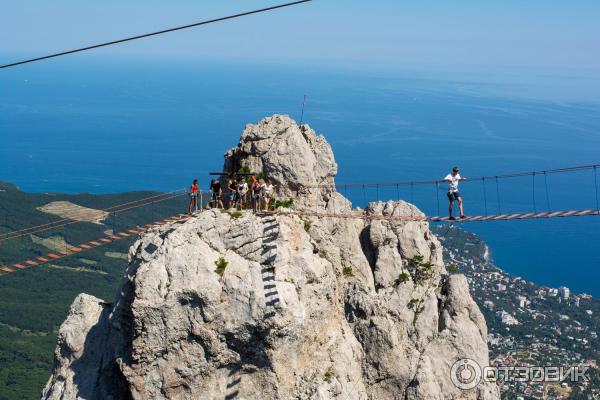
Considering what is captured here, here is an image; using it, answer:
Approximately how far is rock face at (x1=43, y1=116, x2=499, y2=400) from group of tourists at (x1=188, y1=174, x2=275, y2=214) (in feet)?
3.14

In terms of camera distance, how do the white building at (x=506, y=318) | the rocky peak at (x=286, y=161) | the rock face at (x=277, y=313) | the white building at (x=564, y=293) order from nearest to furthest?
the rock face at (x=277, y=313) < the rocky peak at (x=286, y=161) < the white building at (x=506, y=318) < the white building at (x=564, y=293)

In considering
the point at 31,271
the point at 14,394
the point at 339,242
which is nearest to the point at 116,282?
the point at 31,271

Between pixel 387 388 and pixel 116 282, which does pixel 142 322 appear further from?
pixel 116 282

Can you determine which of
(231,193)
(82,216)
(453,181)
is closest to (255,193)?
(231,193)

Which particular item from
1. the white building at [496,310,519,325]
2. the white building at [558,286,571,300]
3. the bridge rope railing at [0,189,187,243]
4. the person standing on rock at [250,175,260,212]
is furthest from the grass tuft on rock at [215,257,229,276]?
the white building at [558,286,571,300]

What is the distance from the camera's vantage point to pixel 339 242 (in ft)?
100

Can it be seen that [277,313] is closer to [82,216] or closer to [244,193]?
[244,193]

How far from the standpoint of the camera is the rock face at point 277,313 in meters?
23.2

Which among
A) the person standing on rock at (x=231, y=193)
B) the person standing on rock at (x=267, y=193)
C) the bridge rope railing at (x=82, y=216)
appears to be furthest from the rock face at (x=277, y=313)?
the bridge rope railing at (x=82, y=216)

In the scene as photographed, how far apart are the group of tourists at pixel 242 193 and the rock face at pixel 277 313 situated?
0.96m

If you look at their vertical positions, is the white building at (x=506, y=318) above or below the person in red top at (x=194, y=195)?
below

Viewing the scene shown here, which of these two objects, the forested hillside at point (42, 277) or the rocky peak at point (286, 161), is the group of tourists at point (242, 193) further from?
the forested hillside at point (42, 277)

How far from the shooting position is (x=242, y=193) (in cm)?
2861

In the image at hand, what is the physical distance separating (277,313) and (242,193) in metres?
6.83
